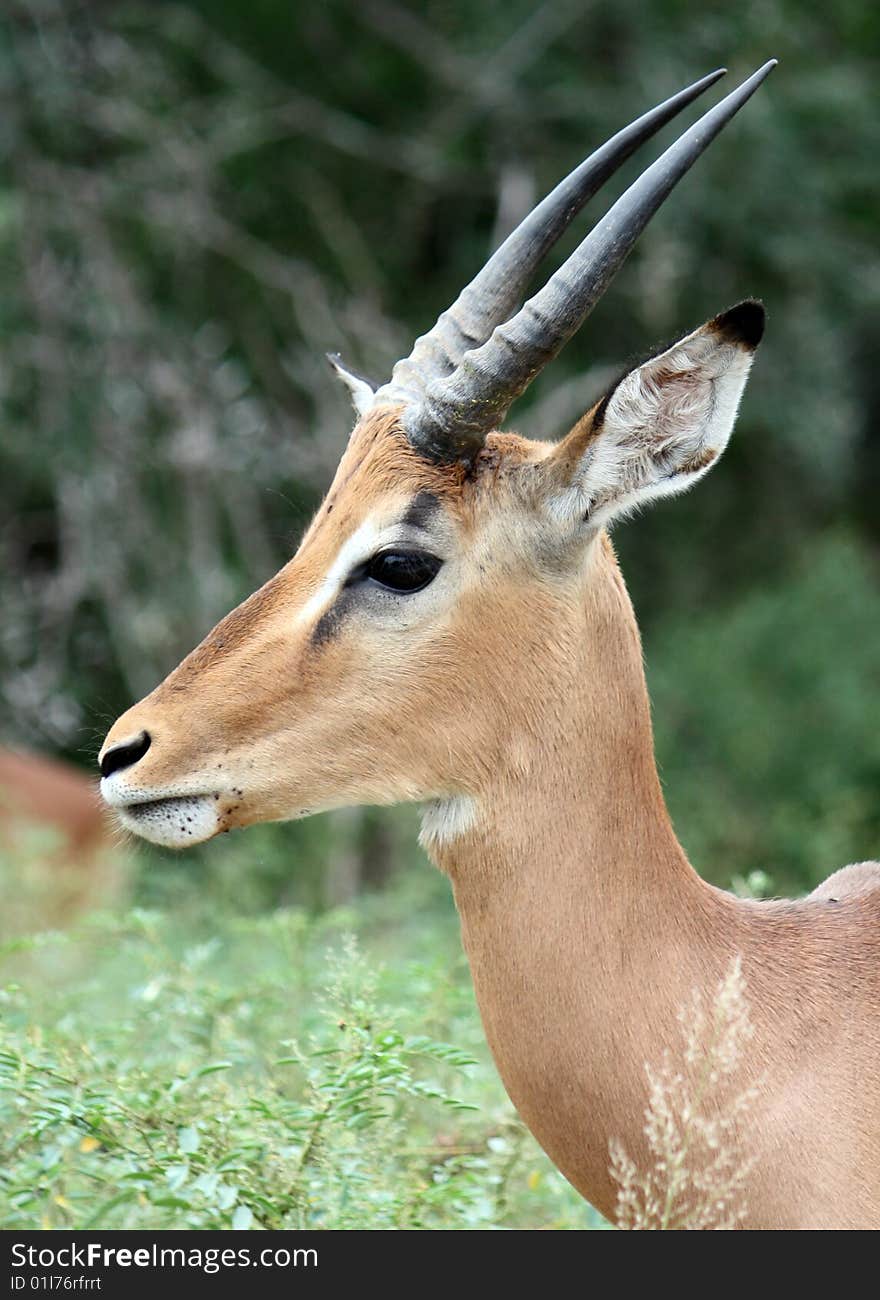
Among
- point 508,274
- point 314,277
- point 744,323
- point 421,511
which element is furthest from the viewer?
point 314,277

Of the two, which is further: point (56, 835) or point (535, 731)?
point (56, 835)

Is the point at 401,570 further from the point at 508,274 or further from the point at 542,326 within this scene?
the point at 508,274

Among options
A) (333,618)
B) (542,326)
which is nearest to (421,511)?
(333,618)

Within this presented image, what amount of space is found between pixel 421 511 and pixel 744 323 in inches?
32.8

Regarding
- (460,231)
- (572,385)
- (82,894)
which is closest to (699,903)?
(82,894)

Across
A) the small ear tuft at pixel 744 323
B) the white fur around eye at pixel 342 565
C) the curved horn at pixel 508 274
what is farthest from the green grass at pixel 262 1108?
the small ear tuft at pixel 744 323

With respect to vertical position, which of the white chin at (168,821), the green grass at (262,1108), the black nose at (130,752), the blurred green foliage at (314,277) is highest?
the blurred green foliage at (314,277)

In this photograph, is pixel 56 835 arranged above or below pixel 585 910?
above

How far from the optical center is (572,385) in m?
12.9

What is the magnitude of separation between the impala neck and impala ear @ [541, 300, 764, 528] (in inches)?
8.0

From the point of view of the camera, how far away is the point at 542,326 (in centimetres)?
402

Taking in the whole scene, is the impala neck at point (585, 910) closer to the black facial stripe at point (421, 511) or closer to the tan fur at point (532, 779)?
the tan fur at point (532, 779)

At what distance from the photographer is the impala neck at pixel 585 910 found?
3.79m

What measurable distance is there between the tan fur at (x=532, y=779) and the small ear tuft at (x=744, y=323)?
376 mm
